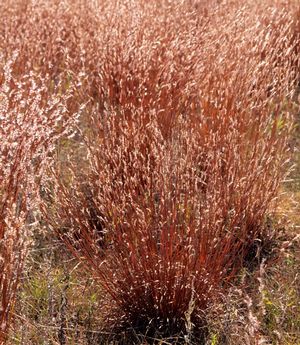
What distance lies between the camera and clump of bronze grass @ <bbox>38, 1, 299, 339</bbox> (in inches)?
92.0

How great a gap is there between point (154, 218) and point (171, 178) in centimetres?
19

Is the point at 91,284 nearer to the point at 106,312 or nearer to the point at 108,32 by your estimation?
the point at 106,312

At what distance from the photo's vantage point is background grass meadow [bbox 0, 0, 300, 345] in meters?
2.08

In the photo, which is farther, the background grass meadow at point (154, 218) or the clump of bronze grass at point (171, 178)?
the clump of bronze grass at point (171, 178)

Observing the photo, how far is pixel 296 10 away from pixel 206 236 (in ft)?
11.8

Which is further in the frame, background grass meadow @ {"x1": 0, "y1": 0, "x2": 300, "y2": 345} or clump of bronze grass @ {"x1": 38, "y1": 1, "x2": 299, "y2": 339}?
clump of bronze grass @ {"x1": 38, "y1": 1, "x2": 299, "y2": 339}

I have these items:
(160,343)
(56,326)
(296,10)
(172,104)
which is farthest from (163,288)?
(296,10)

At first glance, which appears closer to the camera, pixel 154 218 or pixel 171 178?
pixel 171 178

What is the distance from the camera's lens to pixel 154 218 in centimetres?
245

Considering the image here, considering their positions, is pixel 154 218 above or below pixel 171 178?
below

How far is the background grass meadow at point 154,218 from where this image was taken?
208 cm

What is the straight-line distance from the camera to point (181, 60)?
12.4ft

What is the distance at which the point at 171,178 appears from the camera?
2.34m

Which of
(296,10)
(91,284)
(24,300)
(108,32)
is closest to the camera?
(24,300)
